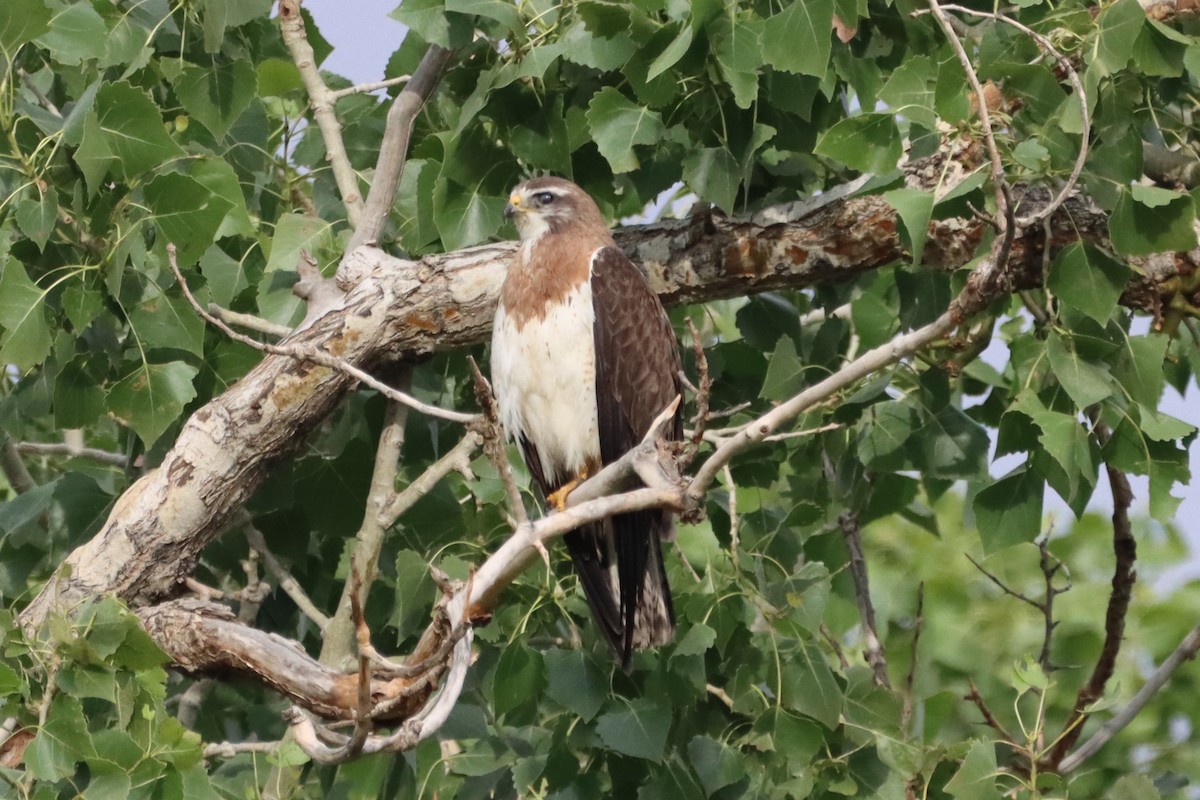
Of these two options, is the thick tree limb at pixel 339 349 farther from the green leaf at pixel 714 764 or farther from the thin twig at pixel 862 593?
the green leaf at pixel 714 764

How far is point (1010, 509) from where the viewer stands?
350cm

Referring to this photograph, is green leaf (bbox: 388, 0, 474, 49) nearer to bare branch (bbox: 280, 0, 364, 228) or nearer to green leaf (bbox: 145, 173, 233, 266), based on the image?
green leaf (bbox: 145, 173, 233, 266)

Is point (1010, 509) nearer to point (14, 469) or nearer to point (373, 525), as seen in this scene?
point (373, 525)

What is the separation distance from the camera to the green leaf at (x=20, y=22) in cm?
338

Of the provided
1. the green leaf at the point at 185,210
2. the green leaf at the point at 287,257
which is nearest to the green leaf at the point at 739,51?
the green leaf at the point at 185,210

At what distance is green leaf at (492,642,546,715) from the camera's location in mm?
3621

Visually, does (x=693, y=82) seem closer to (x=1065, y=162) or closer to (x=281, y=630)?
(x=1065, y=162)

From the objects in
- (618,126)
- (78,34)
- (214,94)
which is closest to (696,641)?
(618,126)

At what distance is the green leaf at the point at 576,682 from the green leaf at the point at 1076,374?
1358 mm

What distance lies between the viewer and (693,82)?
370cm

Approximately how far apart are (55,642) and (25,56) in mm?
2031

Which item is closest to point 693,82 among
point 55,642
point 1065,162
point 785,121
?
point 785,121

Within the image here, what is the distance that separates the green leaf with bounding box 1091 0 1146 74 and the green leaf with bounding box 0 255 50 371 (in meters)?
2.51

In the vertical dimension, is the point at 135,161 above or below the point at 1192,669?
above
